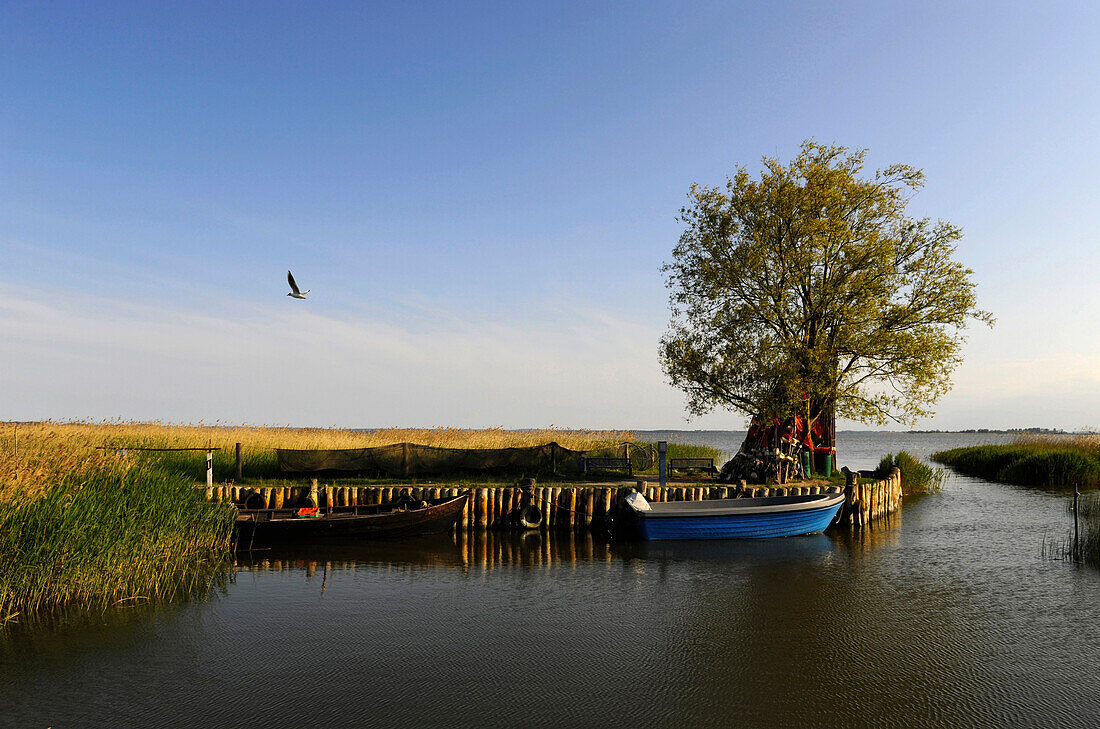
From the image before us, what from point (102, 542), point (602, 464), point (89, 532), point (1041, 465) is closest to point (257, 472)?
point (602, 464)

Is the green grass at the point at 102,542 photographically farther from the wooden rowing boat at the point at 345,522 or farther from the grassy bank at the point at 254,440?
the grassy bank at the point at 254,440

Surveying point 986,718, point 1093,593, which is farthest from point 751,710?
point 1093,593

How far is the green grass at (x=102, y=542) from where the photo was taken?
11.0 meters

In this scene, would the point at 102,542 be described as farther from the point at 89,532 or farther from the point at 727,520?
the point at 727,520

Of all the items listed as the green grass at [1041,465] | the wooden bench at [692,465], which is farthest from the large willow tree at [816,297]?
the green grass at [1041,465]

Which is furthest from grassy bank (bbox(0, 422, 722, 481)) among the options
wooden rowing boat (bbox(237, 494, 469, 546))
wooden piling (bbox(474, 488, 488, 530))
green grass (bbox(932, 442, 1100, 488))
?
green grass (bbox(932, 442, 1100, 488))

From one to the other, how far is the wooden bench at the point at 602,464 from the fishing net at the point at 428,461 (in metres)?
0.25

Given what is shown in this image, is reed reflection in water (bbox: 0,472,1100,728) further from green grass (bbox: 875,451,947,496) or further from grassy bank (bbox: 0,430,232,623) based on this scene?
green grass (bbox: 875,451,947,496)

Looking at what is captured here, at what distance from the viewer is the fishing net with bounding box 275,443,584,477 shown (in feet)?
81.8

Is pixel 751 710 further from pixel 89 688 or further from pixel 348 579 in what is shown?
pixel 348 579

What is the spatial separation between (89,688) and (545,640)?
5800 mm

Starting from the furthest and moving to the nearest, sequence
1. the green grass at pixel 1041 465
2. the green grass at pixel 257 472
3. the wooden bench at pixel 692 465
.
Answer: the green grass at pixel 1041 465 → the wooden bench at pixel 692 465 → the green grass at pixel 257 472

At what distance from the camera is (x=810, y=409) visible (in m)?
26.9

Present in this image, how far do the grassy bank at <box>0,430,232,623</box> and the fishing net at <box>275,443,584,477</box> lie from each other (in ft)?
30.0
